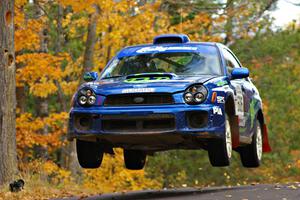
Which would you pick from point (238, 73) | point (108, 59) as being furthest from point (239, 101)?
point (108, 59)

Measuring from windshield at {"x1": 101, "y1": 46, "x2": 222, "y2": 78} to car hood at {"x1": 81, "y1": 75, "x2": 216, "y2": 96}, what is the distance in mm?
660

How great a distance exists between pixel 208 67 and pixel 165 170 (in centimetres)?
2975

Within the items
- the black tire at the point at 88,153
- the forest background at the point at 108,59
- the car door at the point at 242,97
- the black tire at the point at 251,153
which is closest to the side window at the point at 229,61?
the car door at the point at 242,97

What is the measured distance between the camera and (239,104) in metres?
11.8

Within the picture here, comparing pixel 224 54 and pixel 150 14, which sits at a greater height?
pixel 150 14

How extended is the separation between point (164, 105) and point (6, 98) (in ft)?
14.5

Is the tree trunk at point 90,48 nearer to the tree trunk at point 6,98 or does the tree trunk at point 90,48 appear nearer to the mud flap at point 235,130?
the tree trunk at point 6,98

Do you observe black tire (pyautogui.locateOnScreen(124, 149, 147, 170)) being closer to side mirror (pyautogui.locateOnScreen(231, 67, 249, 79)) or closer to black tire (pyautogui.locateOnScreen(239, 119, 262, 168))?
black tire (pyautogui.locateOnScreen(239, 119, 262, 168))

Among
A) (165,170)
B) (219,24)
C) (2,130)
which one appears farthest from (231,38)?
(2,130)

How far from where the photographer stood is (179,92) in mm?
10250

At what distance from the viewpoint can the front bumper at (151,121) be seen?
10.2 m

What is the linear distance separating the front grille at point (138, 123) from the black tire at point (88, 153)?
0.95 meters

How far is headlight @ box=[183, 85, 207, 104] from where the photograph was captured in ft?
33.6

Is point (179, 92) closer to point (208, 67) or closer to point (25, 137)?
point (208, 67)
